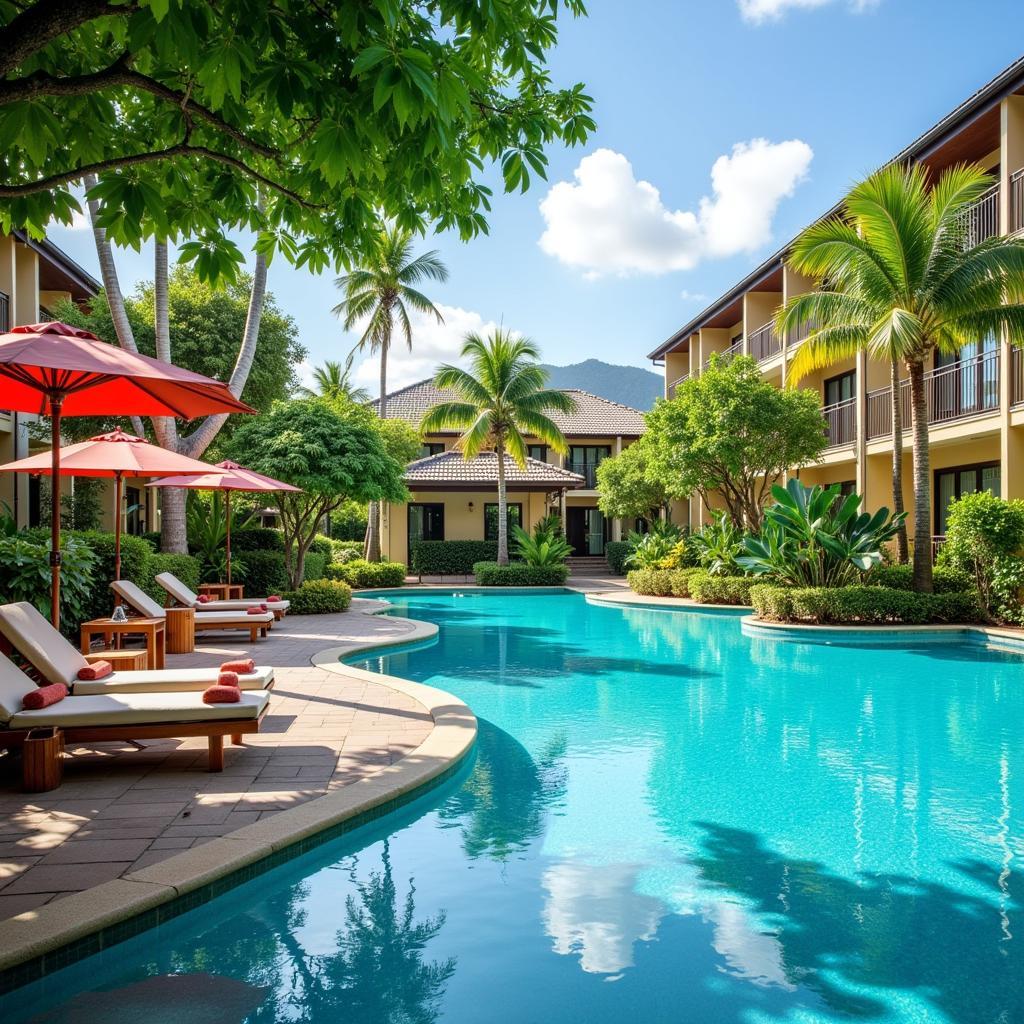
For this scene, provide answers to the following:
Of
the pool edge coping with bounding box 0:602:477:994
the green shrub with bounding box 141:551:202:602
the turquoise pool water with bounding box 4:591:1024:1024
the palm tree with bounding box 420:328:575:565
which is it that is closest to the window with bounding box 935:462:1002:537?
the palm tree with bounding box 420:328:575:565

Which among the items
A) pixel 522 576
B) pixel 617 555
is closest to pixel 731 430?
pixel 522 576

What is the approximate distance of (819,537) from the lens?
16.3 meters

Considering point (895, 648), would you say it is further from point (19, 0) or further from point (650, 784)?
point (19, 0)

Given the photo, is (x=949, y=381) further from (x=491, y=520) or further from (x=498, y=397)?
(x=491, y=520)

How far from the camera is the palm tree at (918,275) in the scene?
14.8 meters

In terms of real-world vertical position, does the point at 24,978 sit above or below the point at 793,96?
below

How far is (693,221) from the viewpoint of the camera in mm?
20266

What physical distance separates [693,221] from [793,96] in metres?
5.61

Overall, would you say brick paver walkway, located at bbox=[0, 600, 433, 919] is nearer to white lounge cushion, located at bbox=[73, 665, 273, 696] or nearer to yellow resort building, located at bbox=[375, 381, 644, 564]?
white lounge cushion, located at bbox=[73, 665, 273, 696]

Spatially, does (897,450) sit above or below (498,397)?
below

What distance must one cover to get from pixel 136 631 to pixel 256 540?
10920 mm

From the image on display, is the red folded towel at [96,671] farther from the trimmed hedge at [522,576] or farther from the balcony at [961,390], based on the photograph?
the trimmed hedge at [522,576]

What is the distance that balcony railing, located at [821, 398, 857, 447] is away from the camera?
76.2 feet

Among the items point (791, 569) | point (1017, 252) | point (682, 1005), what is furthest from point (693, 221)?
point (682, 1005)
